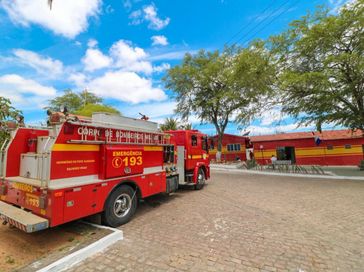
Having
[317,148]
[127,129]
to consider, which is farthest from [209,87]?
[127,129]

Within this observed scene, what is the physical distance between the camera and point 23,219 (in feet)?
12.2

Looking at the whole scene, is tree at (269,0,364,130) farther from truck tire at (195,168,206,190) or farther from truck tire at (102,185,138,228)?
truck tire at (102,185,138,228)

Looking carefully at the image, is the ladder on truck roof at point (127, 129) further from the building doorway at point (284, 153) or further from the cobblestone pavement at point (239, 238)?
the building doorway at point (284, 153)

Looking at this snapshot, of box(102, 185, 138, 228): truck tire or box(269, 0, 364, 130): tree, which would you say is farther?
box(269, 0, 364, 130): tree

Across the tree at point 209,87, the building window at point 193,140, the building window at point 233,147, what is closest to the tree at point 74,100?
the tree at point 209,87

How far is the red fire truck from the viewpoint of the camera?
3.80 m

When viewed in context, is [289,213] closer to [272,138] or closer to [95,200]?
[95,200]

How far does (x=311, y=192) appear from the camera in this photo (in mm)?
9250

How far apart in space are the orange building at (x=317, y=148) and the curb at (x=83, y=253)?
25.9 metres

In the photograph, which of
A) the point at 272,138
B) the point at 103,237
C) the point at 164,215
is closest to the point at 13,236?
the point at 103,237

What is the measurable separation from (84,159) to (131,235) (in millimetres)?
1990

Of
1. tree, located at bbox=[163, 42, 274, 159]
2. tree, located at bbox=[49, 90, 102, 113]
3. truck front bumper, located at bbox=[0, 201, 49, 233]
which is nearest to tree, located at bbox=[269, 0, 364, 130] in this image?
tree, located at bbox=[163, 42, 274, 159]

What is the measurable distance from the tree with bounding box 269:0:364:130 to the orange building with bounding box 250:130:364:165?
29.9 ft

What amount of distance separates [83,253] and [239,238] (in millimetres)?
3061
